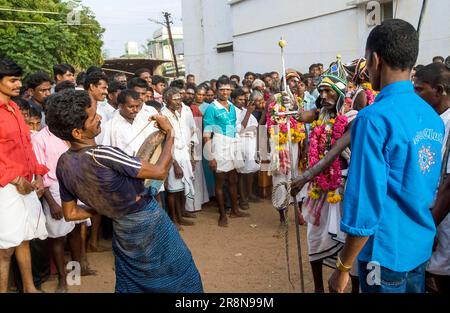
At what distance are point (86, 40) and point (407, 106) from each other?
850 inches

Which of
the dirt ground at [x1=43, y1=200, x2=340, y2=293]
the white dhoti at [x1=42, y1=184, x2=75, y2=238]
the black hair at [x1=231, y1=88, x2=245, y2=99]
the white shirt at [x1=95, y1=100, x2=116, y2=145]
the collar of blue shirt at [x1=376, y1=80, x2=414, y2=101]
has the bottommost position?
the dirt ground at [x1=43, y1=200, x2=340, y2=293]

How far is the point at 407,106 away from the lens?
6.01 feet

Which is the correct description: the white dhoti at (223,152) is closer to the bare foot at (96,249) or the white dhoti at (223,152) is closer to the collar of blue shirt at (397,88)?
the bare foot at (96,249)

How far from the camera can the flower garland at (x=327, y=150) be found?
11.0 ft

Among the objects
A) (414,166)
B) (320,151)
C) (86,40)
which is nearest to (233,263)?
(320,151)

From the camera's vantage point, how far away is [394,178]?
1828 millimetres

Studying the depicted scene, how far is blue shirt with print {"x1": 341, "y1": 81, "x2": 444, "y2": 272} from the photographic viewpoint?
1.76 meters

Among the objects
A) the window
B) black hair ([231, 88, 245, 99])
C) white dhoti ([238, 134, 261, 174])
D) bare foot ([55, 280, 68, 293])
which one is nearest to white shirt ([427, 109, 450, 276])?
bare foot ([55, 280, 68, 293])

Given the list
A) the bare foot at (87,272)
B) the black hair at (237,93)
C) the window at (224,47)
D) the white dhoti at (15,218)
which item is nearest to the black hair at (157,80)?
the black hair at (237,93)

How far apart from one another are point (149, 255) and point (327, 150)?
172cm

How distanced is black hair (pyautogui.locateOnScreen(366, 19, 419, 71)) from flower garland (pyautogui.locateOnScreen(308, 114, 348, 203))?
1444mm

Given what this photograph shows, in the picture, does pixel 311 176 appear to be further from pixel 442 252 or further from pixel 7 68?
pixel 7 68

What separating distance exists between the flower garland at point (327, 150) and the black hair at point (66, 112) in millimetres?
1911

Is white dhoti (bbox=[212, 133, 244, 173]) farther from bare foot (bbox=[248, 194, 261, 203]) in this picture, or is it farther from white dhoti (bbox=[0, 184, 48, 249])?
white dhoti (bbox=[0, 184, 48, 249])
